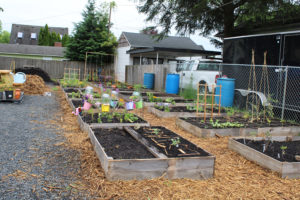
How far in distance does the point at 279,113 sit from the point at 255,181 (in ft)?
14.8

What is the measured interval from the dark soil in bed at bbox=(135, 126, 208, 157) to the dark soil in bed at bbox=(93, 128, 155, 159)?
23 centimetres

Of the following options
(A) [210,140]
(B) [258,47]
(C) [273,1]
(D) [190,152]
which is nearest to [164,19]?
(C) [273,1]

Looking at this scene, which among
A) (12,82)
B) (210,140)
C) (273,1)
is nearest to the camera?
(210,140)

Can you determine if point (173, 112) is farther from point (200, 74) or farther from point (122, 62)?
point (122, 62)

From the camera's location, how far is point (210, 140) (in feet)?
17.0

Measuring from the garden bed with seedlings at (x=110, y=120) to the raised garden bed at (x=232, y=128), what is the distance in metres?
0.97

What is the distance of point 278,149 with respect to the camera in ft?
13.8

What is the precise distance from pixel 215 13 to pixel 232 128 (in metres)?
9.02

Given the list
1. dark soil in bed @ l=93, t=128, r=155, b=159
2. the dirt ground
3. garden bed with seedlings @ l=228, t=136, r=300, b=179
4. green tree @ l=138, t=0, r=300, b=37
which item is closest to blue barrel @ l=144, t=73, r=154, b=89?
green tree @ l=138, t=0, r=300, b=37

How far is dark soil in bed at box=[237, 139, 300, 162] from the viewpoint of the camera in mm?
3833

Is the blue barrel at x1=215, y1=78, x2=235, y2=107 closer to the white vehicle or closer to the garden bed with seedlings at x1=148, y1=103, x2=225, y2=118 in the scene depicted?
the garden bed with seedlings at x1=148, y1=103, x2=225, y2=118

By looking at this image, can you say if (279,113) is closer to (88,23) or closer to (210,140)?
(210,140)

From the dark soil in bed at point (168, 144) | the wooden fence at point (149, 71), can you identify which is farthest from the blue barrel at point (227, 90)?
the wooden fence at point (149, 71)

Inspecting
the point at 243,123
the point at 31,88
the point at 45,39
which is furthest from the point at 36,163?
the point at 45,39
